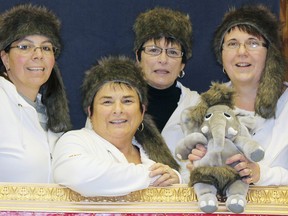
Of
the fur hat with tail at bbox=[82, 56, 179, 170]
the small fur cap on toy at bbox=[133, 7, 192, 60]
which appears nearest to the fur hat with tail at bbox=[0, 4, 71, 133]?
the fur hat with tail at bbox=[82, 56, 179, 170]

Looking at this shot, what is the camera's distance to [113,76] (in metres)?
2.20

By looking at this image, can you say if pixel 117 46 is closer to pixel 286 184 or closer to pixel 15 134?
pixel 15 134

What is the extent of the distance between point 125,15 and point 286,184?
4.68 ft

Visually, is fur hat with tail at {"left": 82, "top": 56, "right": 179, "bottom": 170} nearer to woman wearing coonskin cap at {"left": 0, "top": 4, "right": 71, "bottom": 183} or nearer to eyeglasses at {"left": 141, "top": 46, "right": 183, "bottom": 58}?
woman wearing coonskin cap at {"left": 0, "top": 4, "right": 71, "bottom": 183}

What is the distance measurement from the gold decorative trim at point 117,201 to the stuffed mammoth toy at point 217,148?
0.06 meters

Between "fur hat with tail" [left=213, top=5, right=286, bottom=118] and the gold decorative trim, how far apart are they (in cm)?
41

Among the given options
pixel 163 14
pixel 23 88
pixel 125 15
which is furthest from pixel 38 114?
pixel 125 15

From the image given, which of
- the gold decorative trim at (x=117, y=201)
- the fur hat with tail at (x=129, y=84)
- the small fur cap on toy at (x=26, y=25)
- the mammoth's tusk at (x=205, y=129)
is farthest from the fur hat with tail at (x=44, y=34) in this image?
the mammoth's tusk at (x=205, y=129)

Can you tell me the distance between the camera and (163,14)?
2641 millimetres

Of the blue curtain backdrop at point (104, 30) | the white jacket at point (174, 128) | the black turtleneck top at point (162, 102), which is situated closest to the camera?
the white jacket at point (174, 128)

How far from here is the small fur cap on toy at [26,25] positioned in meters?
2.35

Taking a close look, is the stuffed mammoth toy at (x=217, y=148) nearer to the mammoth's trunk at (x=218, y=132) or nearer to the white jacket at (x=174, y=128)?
the mammoth's trunk at (x=218, y=132)

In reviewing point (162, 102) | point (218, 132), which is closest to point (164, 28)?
point (162, 102)

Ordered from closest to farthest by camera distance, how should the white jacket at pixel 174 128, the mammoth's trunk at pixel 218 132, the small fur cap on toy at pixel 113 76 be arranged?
the mammoth's trunk at pixel 218 132, the small fur cap on toy at pixel 113 76, the white jacket at pixel 174 128
